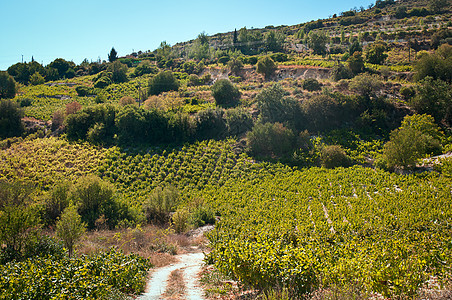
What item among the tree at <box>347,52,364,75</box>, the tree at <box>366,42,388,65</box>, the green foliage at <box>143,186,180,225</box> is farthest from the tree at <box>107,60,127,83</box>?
the tree at <box>366,42,388,65</box>

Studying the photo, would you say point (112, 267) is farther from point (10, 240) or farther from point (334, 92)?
point (334, 92)

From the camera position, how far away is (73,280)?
670 cm

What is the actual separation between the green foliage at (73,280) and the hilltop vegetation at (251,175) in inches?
1.7

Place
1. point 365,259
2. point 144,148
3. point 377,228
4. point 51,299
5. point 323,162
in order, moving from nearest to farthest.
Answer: point 51,299
point 365,259
point 377,228
point 323,162
point 144,148

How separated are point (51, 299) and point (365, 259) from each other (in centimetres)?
757

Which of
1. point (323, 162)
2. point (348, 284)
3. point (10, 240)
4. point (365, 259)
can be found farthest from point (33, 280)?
point (323, 162)

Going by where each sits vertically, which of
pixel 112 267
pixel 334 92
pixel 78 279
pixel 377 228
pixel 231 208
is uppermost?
pixel 334 92

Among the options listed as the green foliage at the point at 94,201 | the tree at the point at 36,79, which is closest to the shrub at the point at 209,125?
the green foliage at the point at 94,201

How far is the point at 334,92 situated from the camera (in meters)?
41.6

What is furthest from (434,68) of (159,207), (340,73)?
(159,207)

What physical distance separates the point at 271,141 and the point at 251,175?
634 centimetres

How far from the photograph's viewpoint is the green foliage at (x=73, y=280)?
20.0 ft

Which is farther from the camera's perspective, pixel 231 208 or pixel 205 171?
pixel 205 171

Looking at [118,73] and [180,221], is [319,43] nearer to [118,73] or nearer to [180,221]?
[118,73]
